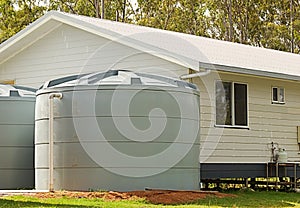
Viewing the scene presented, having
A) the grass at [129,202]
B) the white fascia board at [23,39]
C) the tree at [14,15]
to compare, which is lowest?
the grass at [129,202]

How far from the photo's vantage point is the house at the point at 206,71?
17.9 meters

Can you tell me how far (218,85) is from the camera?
1842 centimetres

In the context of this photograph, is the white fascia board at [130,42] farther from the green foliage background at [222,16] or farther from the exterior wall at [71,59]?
the green foliage background at [222,16]

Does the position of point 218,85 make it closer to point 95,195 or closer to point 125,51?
point 125,51

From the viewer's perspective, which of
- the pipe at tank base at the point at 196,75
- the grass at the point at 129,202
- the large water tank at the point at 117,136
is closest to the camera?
the grass at the point at 129,202

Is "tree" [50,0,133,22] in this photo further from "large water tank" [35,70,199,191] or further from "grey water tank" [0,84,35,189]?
"large water tank" [35,70,199,191]

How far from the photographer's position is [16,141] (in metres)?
16.9

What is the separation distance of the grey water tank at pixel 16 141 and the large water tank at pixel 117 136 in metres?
1.73

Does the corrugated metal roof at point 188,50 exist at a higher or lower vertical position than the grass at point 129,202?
higher

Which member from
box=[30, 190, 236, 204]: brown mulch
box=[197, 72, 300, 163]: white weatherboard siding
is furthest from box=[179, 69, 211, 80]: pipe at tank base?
box=[30, 190, 236, 204]: brown mulch

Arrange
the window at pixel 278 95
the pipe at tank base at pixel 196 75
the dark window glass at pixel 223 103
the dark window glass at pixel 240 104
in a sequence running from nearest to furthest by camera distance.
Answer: the pipe at tank base at pixel 196 75, the dark window glass at pixel 223 103, the dark window glass at pixel 240 104, the window at pixel 278 95

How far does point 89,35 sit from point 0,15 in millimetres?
21465

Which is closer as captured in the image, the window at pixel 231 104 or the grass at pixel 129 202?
the grass at pixel 129 202

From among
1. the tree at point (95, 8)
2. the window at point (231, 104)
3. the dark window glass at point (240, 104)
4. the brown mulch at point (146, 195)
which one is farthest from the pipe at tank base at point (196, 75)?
the tree at point (95, 8)
